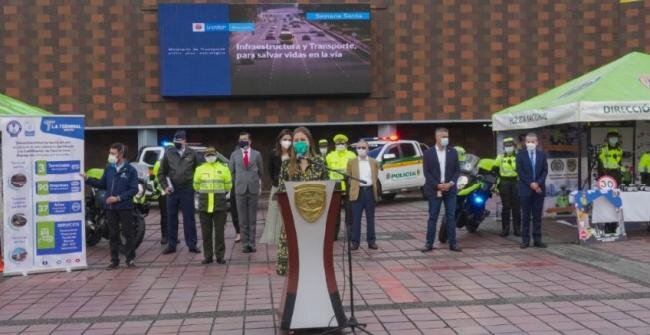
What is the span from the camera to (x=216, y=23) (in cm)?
2272

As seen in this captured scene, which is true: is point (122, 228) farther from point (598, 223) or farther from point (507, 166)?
point (598, 223)

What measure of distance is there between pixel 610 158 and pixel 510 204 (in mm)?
2366

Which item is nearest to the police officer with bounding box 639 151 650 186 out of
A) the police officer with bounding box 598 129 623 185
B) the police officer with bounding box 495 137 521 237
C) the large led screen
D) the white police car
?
the police officer with bounding box 598 129 623 185

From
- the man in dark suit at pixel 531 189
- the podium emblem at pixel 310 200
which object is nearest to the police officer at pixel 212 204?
the podium emblem at pixel 310 200

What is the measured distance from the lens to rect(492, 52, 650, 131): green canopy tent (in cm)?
1064

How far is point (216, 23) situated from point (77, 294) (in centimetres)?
1629

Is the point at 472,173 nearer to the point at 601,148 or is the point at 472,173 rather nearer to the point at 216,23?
the point at 601,148

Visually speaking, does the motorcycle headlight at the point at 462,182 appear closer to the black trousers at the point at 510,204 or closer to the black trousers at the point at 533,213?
the black trousers at the point at 510,204

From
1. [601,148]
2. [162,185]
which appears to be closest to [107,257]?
[162,185]

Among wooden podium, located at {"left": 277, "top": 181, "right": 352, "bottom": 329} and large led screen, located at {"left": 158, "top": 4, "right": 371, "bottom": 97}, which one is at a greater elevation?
large led screen, located at {"left": 158, "top": 4, "right": 371, "bottom": 97}

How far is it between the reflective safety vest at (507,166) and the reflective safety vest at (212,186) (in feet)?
16.6

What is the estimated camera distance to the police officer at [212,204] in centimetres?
956

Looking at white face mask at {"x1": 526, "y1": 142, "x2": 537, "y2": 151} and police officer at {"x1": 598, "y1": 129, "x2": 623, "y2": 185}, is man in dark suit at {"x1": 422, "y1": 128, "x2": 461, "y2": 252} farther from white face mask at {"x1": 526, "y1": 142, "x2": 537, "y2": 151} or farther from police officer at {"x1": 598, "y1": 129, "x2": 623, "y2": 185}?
police officer at {"x1": 598, "y1": 129, "x2": 623, "y2": 185}

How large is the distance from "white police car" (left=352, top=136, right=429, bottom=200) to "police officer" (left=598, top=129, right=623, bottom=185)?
21.0 ft
